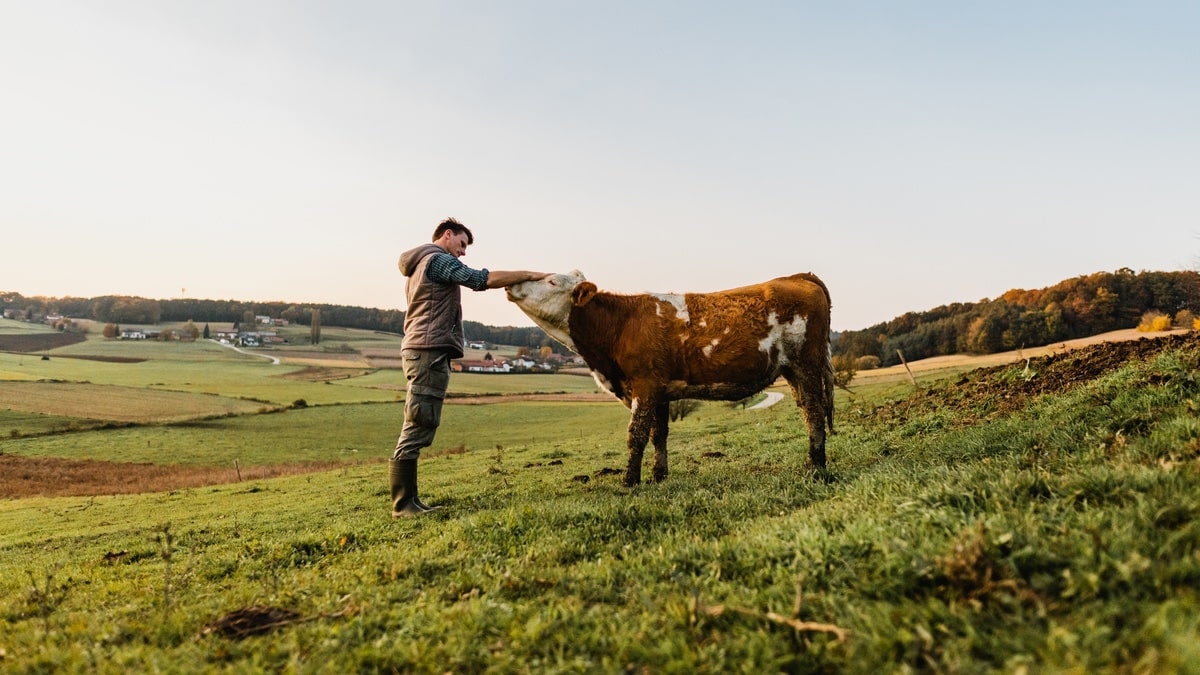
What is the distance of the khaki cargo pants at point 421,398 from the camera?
7.37 meters

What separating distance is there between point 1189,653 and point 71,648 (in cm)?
515

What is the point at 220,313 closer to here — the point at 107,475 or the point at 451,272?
the point at 107,475

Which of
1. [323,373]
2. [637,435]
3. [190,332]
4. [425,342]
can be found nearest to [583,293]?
[637,435]

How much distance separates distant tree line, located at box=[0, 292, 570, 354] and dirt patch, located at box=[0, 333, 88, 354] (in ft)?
70.0

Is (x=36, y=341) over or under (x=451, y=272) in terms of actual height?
under

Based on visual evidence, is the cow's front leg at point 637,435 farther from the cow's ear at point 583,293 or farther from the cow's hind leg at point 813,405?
the cow's hind leg at point 813,405

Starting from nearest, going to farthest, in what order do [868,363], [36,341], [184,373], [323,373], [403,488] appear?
1. [403,488]
2. [868,363]
3. [184,373]
4. [323,373]
5. [36,341]

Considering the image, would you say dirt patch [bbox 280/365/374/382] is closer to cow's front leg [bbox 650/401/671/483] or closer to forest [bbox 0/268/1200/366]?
forest [bbox 0/268/1200/366]

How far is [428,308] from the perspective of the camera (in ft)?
24.3

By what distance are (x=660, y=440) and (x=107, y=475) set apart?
1297 inches

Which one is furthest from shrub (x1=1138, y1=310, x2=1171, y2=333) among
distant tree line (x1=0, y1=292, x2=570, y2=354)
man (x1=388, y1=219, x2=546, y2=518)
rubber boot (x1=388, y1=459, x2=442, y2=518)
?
distant tree line (x1=0, y1=292, x2=570, y2=354)

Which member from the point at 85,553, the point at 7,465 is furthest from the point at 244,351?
the point at 85,553

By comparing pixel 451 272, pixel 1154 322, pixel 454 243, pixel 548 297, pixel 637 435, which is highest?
pixel 1154 322

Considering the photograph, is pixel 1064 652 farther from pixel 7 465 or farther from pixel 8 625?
pixel 7 465
